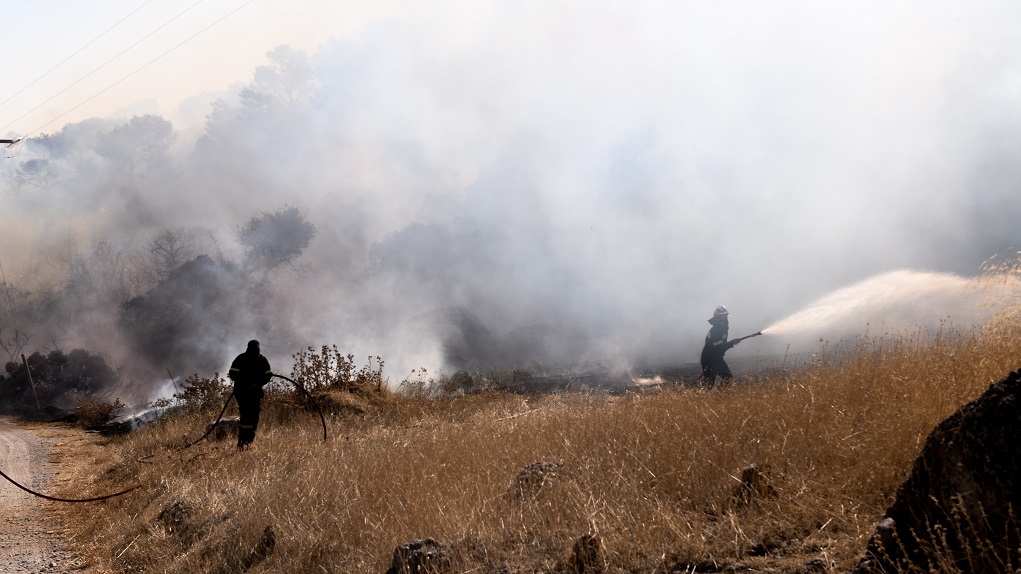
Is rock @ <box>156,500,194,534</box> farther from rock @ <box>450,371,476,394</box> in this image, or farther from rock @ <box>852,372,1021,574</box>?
rock @ <box>450,371,476,394</box>

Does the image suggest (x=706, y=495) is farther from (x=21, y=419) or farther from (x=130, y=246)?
(x=130, y=246)

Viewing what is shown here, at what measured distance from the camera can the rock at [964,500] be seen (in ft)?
Answer: 11.7

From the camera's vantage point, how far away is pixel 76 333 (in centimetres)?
3400

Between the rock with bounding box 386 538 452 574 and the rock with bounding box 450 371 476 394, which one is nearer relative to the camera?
the rock with bounding box 386 538 452 574

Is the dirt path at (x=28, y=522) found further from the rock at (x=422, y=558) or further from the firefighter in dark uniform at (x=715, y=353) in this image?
the firefighter in dark uniform at (x=715, y=353)

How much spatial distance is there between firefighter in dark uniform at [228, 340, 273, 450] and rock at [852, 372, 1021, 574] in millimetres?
10377

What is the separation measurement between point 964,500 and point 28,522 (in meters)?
10.9

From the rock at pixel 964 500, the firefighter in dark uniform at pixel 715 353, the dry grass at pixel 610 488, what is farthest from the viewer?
the firefighter in dark uniform at pixel 715 353

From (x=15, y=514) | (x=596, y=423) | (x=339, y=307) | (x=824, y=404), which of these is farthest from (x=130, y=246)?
(x=824, y=404)

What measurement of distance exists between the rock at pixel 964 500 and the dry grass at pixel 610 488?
1.39 ft

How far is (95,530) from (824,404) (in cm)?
859

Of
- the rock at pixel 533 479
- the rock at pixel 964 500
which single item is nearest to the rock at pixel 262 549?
the rock at pixel 533 479

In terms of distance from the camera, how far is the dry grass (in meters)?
5.08

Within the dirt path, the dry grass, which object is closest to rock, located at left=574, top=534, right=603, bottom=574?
the dry grass
